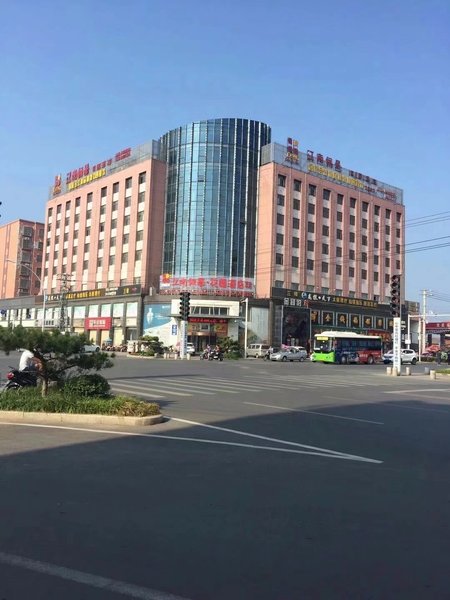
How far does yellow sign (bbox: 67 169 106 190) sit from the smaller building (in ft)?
79.3

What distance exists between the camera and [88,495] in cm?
580

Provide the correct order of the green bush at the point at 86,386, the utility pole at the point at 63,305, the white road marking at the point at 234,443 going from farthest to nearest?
1. the utility pole at the point at 63,305
2. the green bush at the point at 86,386
3. the white road marking at the point at 234,443

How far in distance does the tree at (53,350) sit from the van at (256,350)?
48251mm

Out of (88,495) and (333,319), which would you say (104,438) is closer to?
(88,495)

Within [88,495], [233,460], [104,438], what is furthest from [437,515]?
[104,438]

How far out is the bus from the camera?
52.3 meters

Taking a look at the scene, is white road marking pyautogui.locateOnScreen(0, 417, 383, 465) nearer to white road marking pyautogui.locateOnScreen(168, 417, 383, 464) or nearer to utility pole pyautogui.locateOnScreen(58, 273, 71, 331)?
white road marking pyautogui.locateOnScreen(168, 417, 383, 464)

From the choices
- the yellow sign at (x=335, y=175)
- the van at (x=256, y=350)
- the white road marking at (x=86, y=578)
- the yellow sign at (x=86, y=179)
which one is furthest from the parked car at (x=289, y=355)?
the white road marking at (x=86, y=578)

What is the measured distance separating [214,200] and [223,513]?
63736mm

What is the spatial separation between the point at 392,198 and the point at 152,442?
81.2 metres

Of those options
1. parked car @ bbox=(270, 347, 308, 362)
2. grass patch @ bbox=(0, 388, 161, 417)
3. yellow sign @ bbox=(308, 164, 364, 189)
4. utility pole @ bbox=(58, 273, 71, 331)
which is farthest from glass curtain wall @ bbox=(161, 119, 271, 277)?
grass patch @ bbox=(0, 388, 161, 417)

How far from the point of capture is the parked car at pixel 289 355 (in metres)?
55.6

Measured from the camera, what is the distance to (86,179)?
81312 millimetres

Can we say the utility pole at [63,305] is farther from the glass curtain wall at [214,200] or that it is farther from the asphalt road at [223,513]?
the asphalt road at [223,513]
